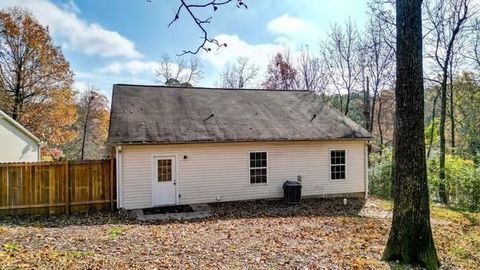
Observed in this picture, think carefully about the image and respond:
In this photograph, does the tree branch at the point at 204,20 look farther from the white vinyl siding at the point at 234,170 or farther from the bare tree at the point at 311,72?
the bare tree at the point at 311,72

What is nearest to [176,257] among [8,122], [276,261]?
[276,261]

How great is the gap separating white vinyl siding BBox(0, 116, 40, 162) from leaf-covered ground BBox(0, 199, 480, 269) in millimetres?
10359

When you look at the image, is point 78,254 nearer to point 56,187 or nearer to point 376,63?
point 56,187

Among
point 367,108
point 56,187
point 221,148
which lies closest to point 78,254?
point 56,187

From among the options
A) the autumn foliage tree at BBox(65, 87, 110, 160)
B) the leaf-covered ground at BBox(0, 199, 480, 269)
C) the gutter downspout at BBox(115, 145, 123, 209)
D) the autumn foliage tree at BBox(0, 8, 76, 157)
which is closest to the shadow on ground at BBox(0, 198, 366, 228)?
the leaf-covered ground at BBox(0, 199, 480, 269)

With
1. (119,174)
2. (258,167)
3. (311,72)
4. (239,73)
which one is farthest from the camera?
(239,73)

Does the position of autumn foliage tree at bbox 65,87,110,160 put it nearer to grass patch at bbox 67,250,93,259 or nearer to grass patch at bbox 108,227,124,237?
grass patch at bbox 108,227,124,237

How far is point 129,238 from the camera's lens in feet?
26.3

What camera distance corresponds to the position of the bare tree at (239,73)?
36.6m

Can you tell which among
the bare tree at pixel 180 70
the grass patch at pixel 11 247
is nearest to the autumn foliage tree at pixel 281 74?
the bare tree at pixel 180 70

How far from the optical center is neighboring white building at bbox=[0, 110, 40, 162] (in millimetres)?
19031

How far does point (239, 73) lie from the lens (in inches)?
1480

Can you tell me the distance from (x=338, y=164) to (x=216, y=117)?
5655mm

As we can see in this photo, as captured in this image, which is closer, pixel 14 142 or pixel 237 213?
pixel 237 213
